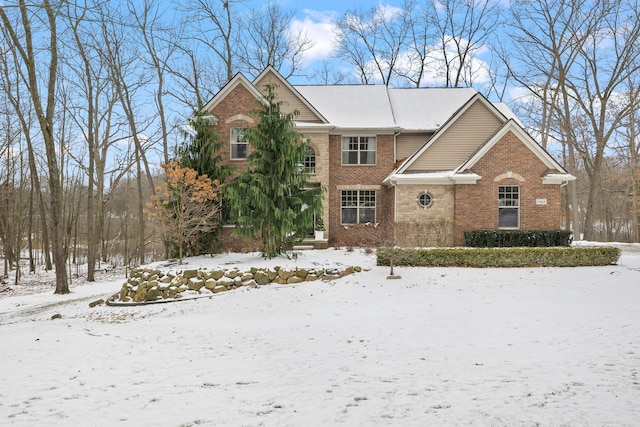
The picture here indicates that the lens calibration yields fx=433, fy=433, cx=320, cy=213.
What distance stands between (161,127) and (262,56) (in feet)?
31.2

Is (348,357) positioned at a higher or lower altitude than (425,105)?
lower

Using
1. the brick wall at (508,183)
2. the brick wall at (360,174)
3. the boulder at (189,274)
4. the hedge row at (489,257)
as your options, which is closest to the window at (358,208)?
the brick wall at (360,174)

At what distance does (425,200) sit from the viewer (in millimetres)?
18922

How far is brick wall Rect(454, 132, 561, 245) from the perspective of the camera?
17891 millimetres

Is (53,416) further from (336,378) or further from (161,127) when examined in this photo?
(161,127)

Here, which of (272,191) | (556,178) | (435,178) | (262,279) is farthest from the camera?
(435,178)

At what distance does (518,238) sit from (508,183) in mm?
2636

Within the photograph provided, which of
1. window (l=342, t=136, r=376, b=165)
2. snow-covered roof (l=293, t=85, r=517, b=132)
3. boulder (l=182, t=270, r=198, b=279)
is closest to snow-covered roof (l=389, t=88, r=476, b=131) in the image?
snow-covered roof (l=293, t=85, r=517, b=132)

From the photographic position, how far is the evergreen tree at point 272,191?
44.6ft

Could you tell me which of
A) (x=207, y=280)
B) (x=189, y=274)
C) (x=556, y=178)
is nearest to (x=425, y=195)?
(x=556, y=178)

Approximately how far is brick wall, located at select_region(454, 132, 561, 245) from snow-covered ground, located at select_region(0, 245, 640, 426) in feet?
19.4

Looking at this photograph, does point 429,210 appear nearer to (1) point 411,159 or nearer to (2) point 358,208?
(1) point 411,159

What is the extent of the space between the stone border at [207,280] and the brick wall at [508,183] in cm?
754

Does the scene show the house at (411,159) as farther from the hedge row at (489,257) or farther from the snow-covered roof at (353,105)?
the hedge row at (489,257)
